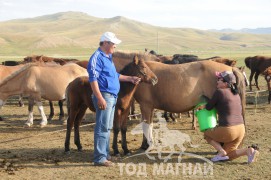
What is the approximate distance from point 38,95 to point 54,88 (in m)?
0.54

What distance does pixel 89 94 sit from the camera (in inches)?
307

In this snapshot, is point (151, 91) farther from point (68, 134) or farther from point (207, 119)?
point (68, 134)

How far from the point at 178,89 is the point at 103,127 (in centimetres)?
221

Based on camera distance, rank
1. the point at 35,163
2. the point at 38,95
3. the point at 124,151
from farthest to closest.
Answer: the point at 38,95
the point at 124,151
the point at 35,163

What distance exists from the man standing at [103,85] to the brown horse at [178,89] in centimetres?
124

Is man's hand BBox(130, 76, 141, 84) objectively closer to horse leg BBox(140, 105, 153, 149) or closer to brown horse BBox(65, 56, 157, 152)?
brown horse BBox(65, 56, 157, 152)

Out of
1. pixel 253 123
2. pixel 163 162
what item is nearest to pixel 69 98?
pixel 163 162

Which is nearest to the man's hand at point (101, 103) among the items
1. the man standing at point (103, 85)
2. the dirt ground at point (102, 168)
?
the man standing at point (103, 85)

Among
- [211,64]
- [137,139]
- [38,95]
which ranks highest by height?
[211,64]

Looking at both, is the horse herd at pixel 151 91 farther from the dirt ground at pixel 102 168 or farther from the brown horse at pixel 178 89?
the dirt ground at pixel 102 168

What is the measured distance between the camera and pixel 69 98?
26.4ft

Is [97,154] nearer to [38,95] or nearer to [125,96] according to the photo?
[125,96]

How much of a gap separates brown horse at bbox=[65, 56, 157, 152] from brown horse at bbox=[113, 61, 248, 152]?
717 mm

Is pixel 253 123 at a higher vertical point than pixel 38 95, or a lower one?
lower
